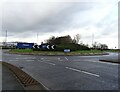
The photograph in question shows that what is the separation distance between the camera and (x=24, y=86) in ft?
21.2

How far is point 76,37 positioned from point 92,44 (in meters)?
9.88

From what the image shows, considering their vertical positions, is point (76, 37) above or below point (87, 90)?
above

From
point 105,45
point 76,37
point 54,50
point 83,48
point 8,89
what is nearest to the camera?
point 8,89

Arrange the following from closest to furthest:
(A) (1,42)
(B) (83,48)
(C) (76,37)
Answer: (B) (83,48) → (C) (76,37) → (A) (1,42)

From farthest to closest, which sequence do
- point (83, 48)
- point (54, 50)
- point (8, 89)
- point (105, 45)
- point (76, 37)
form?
point (105, 45)
point (76, 37)
point (83, 48)
point (54, 50)
point (8, 89)

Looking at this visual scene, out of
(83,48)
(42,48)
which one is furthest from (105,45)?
(42,48)

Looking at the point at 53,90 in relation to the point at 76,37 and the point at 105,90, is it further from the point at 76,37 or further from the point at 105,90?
the point at 76,37

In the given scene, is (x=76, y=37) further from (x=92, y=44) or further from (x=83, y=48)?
(x=83, y=48)

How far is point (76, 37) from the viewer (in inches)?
3706

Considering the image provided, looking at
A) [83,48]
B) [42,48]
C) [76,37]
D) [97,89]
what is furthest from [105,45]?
[97,89]

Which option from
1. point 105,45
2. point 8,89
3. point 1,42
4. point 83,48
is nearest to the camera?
point 8,89

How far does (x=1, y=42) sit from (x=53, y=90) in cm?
12549

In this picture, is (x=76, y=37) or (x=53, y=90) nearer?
(x=53, y=90)

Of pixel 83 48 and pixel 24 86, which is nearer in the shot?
pixel 24 86
